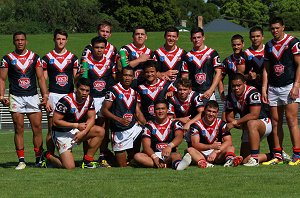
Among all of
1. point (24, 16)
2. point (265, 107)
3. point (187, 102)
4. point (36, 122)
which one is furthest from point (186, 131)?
point (24, 16)

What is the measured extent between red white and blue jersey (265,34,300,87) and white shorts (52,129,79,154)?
316cm

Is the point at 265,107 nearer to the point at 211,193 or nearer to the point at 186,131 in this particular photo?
the point at 186,131

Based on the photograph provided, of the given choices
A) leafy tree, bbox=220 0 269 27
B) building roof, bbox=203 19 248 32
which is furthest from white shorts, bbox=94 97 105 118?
leafy tree, bbox=220 0 269 27

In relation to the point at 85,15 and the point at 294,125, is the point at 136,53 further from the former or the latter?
the point at 85,15

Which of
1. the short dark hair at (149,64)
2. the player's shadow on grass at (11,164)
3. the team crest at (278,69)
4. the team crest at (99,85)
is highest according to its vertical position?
the short dark hair at (149,64)

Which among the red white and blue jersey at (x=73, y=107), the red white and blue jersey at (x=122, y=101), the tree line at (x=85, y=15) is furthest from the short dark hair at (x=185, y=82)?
the tree line at (x=85, y=15)

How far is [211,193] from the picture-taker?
847cm

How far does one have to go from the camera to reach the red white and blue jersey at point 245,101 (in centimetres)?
Result: 1134

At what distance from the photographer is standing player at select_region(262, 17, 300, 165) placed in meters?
11.3

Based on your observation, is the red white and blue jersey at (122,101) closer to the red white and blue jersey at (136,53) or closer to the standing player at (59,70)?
the red white and blue jersey at (136,53)

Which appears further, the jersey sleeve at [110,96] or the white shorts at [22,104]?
the white shorts at [22,104]

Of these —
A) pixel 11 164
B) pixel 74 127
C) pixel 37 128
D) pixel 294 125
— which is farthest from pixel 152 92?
pixel 11 164

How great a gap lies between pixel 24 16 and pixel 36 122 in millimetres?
46013

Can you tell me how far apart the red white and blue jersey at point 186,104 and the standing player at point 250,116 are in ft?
1.73
